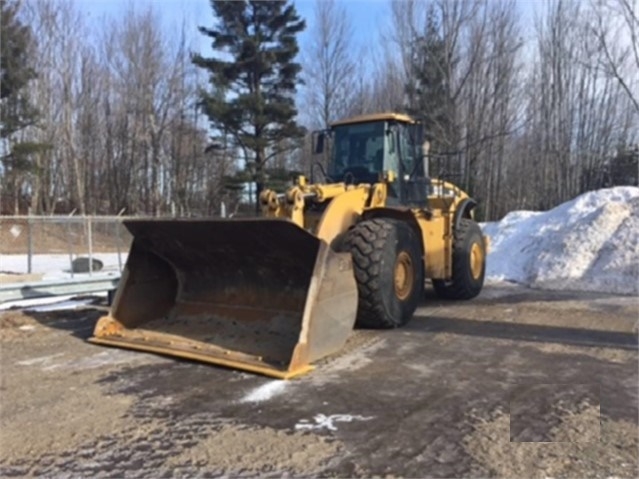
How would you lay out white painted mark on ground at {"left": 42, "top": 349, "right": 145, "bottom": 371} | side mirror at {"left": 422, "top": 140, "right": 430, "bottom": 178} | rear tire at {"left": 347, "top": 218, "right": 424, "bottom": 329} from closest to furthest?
1. white painted mark on ground at {"left": 42, "top": 349, "right": 145, "bottom": 371}
2. rear tire at {"left": 347, "top": 218, "right": 424, "bottom": 329}
3. side mirror at {"left": 422, "top": 140, "right": 430, "bottom": 178}

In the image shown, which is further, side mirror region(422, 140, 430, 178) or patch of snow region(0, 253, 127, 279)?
patch of snow region(0, 253, 127, 279)

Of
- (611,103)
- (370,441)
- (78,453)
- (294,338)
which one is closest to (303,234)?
(294,338)

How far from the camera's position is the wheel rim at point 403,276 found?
24.3 feet

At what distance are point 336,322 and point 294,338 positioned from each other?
508mm

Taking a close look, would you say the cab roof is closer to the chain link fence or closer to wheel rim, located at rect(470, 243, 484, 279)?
wheel rim, located at rect(470, 243, 484, 279)

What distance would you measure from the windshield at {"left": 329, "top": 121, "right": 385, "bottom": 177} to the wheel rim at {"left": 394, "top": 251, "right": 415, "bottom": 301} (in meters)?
1.64

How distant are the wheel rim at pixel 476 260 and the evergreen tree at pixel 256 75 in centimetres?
1885

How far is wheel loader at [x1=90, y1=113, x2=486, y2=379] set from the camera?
5.82 meters

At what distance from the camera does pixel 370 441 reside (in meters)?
3.87

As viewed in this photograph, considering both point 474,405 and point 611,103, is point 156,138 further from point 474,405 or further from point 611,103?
point 474,405

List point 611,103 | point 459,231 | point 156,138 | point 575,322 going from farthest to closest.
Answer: point 156,138
point 611,103
point 459,231
point 575,322

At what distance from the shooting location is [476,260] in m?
10.4

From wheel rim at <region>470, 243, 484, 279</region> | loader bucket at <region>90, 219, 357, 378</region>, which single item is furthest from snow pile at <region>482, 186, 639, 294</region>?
loader bucket at <region>90, 219, 357, 378</region>

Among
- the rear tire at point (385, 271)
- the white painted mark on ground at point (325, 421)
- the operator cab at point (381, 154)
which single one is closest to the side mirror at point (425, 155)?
the operator cab at point (381, 154)
